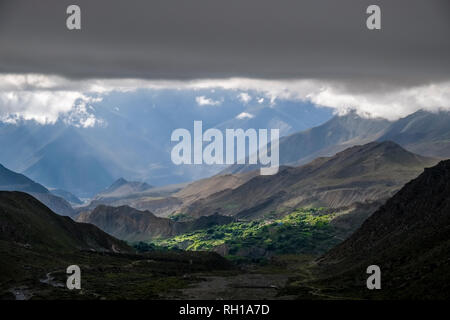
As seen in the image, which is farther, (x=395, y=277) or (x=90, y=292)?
(x=90, y=292)

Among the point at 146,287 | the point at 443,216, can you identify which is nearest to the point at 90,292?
the point at 146,287

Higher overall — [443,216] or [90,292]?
Result: [443,216]

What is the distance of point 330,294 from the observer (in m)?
162

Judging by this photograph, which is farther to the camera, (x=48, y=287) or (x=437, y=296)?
(x=48, y=287)

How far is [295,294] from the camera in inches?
6624

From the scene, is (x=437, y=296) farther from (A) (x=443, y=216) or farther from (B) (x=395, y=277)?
(A) (x=443, y=216)
